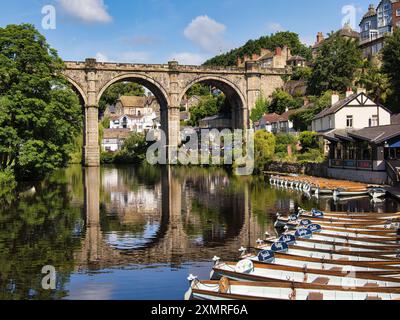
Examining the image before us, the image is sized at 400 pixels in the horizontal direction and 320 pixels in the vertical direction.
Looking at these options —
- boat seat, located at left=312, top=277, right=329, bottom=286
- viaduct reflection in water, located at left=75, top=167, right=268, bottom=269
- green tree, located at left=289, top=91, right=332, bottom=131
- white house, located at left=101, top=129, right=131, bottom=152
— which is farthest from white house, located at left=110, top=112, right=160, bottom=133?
boat seat, located at left=312, top=277, right=329, bottom=286

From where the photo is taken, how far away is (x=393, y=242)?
754 inches

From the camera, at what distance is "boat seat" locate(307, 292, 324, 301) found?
12117 millimetres

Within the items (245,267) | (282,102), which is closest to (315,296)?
(245,267)

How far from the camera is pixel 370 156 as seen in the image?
1661 inches

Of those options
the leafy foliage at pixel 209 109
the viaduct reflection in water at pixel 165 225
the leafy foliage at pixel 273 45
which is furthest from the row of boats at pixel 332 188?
the leafy foliage at pixel 273 45

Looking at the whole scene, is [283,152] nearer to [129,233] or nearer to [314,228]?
[129,233]

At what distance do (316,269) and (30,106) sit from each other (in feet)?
121

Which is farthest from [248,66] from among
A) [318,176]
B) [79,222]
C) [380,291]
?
[380,291]

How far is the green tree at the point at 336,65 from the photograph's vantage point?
255 feet

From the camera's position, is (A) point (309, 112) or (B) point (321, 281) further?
(A) point (309, 112)

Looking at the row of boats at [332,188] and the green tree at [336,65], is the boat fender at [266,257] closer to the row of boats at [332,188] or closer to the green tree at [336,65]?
the row of boats at [332,188]

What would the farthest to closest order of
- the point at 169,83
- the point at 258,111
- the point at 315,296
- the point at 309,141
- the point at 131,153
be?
the point at 131,153 → the point at 258,111 → the point at 169,83 → the point at 309,141 → the point at 315,296

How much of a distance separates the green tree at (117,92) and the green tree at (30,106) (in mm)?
114739

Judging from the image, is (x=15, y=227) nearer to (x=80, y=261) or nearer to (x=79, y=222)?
(x=79, y=222)
